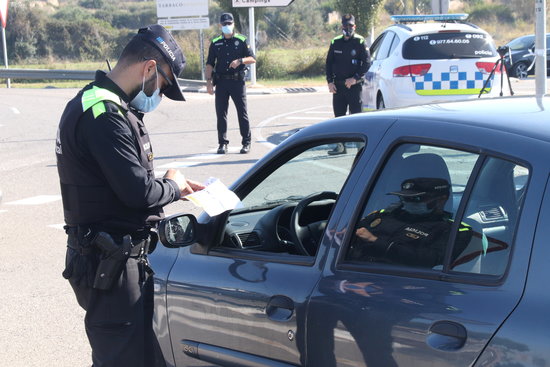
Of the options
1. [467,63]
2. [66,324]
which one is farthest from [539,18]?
[66,324]

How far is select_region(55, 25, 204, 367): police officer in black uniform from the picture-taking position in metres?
2.91

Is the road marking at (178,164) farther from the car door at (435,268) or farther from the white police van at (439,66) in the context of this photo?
the car door at (435,268)

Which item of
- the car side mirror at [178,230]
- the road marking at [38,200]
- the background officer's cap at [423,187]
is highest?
the background officer's cap at [423,187]

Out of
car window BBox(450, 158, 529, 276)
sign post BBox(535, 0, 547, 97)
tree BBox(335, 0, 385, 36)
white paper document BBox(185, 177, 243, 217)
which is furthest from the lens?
tree BBox(335, 0, 385, 36)

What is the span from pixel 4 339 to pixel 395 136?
129 inches

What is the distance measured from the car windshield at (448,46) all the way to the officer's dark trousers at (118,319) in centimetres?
868

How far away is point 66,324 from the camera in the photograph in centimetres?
508

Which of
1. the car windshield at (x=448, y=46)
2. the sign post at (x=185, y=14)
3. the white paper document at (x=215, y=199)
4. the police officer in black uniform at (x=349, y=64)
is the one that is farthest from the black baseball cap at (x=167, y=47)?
the sign post at (x=185, y=14)

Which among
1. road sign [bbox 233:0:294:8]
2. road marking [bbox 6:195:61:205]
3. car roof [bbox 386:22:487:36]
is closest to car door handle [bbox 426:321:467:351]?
road marking [bbox 6:195:61:205]

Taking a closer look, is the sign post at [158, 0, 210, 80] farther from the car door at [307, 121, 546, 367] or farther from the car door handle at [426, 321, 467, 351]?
the car door handle at [426, 321, 467, 351]

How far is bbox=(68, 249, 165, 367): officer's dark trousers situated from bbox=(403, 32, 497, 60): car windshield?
8682mm

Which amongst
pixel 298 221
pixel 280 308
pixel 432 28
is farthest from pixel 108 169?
pixel 432 28

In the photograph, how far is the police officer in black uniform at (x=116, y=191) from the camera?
2.91 meters

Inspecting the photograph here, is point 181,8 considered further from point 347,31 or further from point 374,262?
point 374,262
